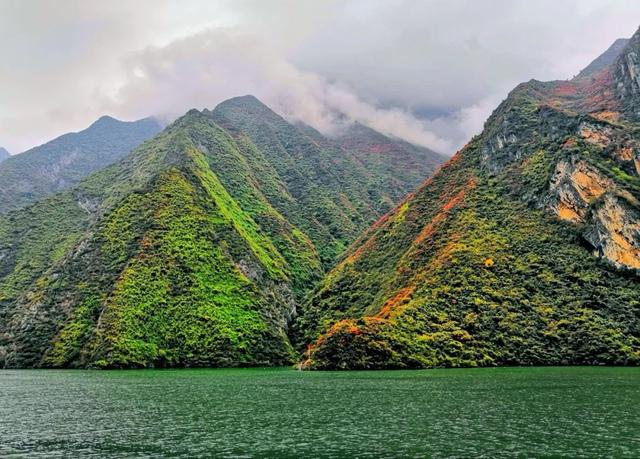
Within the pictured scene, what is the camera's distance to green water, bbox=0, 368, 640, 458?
44375 millimetres

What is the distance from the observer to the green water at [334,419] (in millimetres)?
44375

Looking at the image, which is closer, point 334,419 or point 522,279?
point 334,419

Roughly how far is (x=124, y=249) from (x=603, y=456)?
183938 mm

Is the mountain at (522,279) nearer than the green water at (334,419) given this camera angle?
No

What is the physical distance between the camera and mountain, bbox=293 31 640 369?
449ft

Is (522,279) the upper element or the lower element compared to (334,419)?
upper

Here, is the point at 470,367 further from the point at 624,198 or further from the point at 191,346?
the point at 191,346

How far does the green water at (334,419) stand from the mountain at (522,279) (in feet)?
131

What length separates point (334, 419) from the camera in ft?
194

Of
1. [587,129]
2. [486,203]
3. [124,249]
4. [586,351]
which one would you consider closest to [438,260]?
[486,203]

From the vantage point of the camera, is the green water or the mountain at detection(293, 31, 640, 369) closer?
the green water

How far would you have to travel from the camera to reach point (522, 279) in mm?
155250

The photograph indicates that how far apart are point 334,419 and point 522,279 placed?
111m

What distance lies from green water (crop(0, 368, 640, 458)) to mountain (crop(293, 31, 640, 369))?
131 ft
